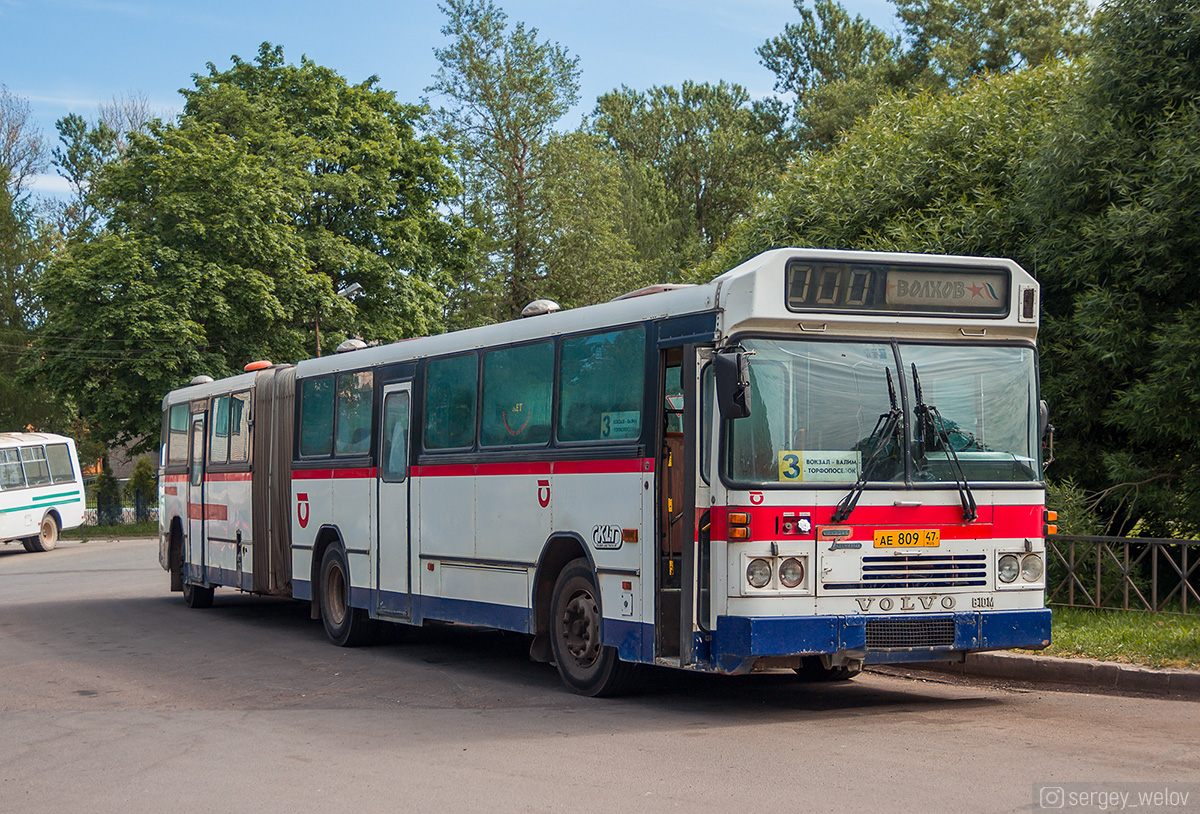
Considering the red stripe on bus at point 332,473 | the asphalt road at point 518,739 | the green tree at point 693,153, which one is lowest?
the asphalt road at point 518,739

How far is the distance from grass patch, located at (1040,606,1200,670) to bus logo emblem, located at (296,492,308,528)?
8.57 metres

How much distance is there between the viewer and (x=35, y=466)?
123 feet

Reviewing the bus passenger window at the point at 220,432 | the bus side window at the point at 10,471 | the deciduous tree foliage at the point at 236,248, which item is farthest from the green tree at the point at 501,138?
the bus passenger window at the point at 220,432

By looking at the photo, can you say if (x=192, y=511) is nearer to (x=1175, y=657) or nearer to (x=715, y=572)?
(x=715, y=572)

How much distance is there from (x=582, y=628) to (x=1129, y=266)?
813 cm

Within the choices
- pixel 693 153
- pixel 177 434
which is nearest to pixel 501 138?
pixel 693 153

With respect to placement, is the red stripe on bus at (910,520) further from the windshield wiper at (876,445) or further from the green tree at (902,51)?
the green tree at (902,51)

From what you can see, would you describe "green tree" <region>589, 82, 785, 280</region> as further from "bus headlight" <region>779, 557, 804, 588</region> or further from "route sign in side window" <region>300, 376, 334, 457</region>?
"bus headlight" <region>779, 557, 804, 588</region>

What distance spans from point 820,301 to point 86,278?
1326 inches

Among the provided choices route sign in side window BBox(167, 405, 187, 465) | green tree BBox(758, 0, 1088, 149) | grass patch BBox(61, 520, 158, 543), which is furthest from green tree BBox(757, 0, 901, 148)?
route sign in side window BBox(167, 405, 187, 465)

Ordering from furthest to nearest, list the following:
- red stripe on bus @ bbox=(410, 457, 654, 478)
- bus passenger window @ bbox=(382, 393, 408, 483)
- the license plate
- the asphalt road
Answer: bus passenger window @ bbox=(382, 393, 408, 483)
red stripe on bus @ bbox=(410, 457, 654, 478)
the license plate
the asphalt road

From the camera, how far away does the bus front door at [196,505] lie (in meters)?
19.6

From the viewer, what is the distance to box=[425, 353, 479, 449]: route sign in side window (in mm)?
12605

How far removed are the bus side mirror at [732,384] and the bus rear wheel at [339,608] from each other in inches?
284
